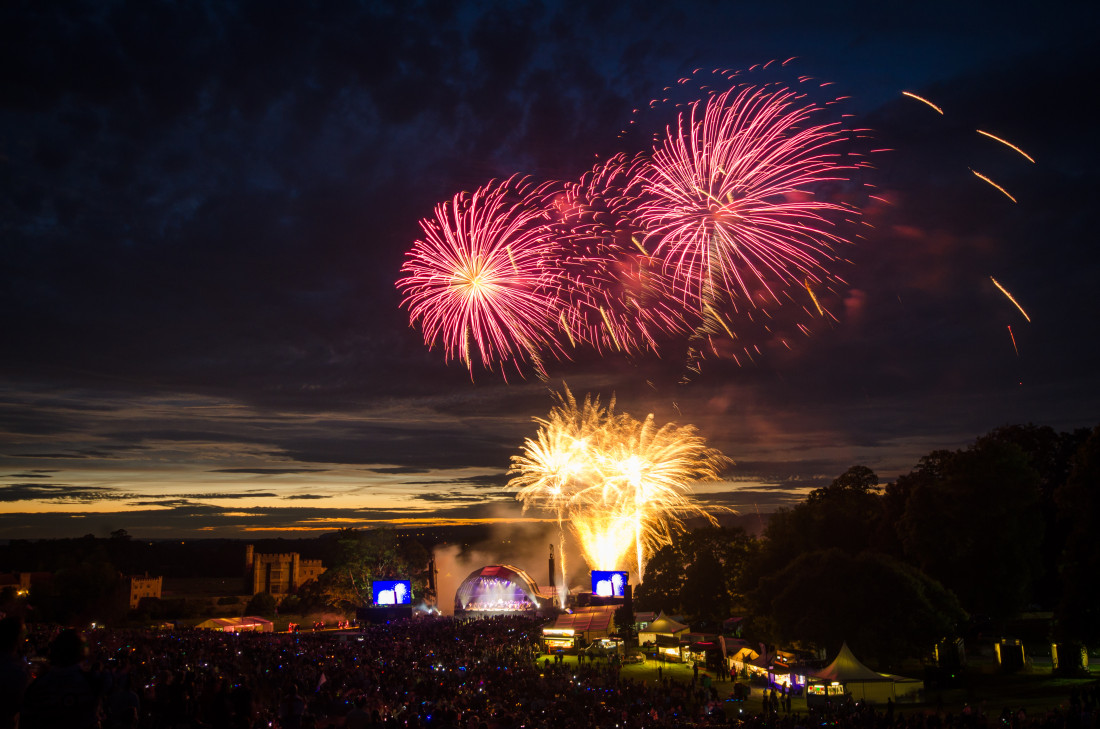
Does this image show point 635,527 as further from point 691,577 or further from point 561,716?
point 561,716

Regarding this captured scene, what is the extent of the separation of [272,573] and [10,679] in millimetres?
111123

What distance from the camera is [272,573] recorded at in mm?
105375

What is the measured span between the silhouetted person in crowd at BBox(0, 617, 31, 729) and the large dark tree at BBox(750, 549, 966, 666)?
29711 millimetres

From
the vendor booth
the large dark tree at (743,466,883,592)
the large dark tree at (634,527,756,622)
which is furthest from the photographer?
the large dark tree at (634,527,756,622)

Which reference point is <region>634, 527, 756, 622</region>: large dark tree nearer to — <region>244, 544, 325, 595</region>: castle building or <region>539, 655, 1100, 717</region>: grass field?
<region>539, 655, 1100, 717</region>: grass field

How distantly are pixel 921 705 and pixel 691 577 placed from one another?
104 feet

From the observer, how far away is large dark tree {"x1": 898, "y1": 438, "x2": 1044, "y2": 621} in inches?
1357

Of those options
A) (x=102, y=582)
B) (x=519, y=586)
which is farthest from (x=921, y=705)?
(x=102, y=582)

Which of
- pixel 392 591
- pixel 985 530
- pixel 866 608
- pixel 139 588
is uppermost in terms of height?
pixel 985 530

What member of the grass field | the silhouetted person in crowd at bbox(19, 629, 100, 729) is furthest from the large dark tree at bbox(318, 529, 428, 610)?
the silhouetted person in crowd at bbox(19, 629, 100, 729)

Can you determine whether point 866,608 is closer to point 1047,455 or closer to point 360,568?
point 1047,455

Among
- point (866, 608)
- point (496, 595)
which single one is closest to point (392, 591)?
point (496, 595)

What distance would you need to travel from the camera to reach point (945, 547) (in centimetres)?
3550

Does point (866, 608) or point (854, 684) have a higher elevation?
point (866, 608)
